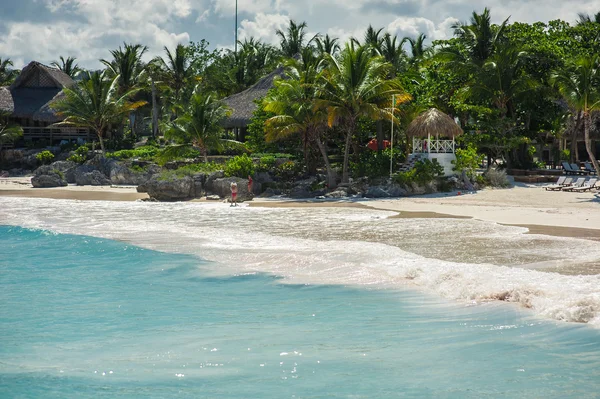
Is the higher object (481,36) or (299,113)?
(481,36)

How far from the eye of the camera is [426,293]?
9141 millimetres

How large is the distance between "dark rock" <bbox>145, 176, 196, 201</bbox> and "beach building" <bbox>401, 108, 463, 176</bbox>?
7.95 meters

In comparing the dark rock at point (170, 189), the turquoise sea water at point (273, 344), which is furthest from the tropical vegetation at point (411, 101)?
the turquoise sea water at point (273, 344)

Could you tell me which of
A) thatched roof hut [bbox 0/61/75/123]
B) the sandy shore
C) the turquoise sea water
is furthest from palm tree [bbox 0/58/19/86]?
the turquoise sea water

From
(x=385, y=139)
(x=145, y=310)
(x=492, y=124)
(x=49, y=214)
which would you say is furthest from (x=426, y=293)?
(x=385, y=139)

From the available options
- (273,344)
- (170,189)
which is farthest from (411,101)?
(273,344)

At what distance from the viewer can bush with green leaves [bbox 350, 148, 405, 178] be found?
79.9ft

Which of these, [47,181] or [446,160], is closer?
[446,160]

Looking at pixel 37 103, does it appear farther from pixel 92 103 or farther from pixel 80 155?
pixel 80 155

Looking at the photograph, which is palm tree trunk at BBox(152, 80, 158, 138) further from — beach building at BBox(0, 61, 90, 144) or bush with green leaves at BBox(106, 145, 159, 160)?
Answer: bush with green leaves at BBox(106, 145, 159, 160)

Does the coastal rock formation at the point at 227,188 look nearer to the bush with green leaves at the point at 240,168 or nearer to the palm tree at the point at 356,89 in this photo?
the bush with green leaves at the point at 240,168

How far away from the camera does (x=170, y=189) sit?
76.2 ft

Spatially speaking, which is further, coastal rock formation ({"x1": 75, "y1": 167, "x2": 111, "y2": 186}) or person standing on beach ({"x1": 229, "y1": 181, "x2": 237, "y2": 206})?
coastal rock formation ({"x1": 75, "y1": 167, "x2": 111, "y2": 186})

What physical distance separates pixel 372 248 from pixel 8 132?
30216mm
